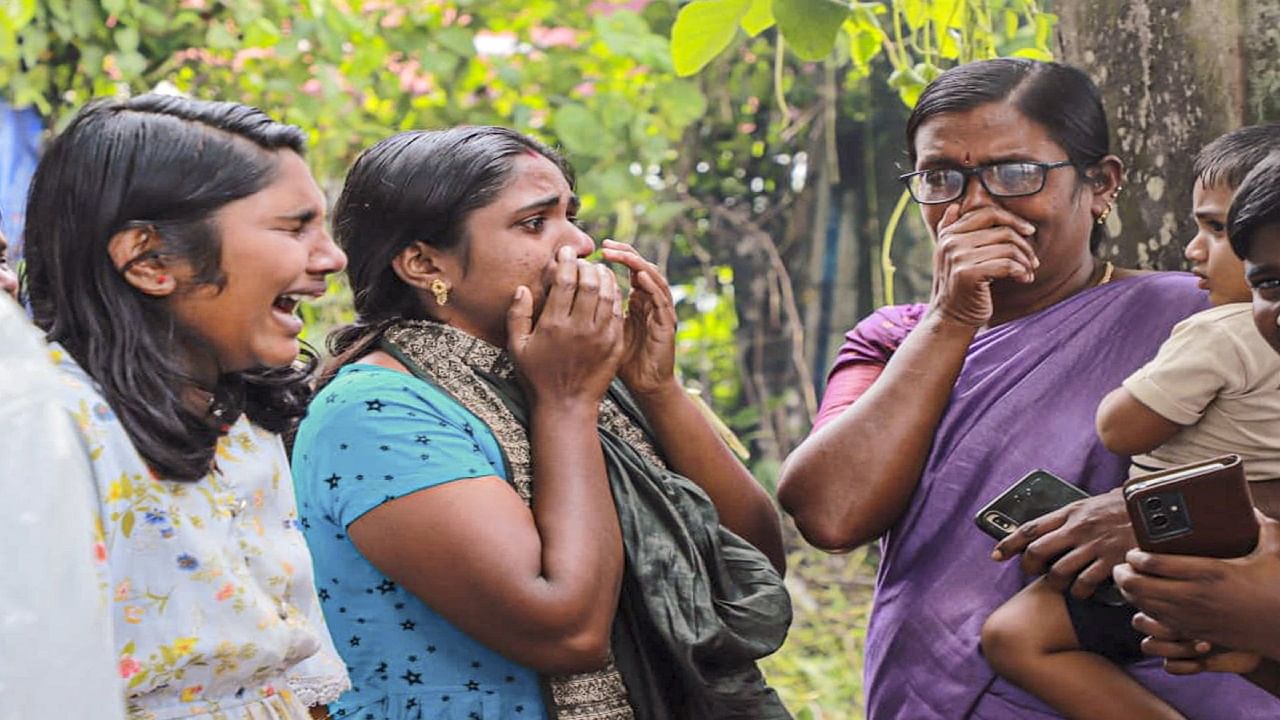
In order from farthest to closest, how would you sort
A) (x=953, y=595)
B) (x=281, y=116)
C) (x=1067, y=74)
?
(x=281, y=116)
(x=1067, y=74)
(x=953, y=595)

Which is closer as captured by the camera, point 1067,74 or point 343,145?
point 1067,74

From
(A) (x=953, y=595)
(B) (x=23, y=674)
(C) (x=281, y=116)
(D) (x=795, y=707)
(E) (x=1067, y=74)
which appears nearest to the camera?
(B) (x=23, y=674)

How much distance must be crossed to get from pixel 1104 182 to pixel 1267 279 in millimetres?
611

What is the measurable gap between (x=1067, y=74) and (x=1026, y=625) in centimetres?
101

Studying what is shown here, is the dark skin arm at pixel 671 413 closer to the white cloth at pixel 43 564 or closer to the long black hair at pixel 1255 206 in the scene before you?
the long black hair at pixel 1255 206

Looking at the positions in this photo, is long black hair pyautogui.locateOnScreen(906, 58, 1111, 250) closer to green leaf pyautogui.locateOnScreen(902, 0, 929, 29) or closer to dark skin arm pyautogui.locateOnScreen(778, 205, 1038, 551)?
dark skin arm pyautogui.locateOnScreen(778, 205, 1038, 551)

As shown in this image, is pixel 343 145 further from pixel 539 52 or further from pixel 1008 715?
pixel 1008 715

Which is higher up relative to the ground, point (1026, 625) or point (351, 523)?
point (351, 523)

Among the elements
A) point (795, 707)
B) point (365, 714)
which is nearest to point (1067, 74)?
point (365, 714)

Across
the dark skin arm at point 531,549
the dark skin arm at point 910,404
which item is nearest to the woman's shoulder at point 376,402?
the dark skin arm at point 531,549

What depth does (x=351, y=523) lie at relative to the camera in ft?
7.23

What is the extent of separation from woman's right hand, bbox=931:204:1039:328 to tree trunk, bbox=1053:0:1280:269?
46 centimetres

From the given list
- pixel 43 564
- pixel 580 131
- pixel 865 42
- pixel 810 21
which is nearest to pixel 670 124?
pixel 580 131

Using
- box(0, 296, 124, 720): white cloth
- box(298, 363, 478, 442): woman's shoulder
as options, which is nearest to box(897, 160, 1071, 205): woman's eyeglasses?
box(298, 363, 478, 442): woman's shoulder
